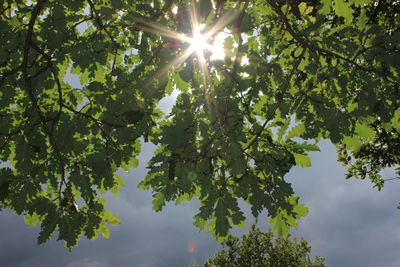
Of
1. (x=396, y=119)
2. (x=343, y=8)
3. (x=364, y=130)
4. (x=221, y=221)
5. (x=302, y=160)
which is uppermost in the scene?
(x=343, y=8)

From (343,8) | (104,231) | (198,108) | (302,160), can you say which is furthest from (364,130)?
(104,231)

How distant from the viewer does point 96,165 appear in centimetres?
370

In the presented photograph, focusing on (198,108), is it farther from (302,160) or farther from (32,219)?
(32,219)

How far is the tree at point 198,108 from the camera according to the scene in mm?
3061

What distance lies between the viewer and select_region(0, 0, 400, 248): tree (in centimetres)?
306

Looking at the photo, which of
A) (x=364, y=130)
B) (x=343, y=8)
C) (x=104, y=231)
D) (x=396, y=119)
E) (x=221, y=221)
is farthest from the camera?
(x=104, y=231)

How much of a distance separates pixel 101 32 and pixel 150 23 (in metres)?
1.25

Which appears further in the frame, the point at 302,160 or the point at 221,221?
the point at 302,160

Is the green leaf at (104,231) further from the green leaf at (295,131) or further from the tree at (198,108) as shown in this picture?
the green leaf at (295,131)

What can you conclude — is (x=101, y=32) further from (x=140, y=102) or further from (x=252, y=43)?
(x=252, y=43)

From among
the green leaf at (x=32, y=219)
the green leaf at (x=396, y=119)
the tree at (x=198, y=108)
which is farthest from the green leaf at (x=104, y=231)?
the green leaf at (x=396, y=119)

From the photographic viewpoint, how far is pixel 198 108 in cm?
313

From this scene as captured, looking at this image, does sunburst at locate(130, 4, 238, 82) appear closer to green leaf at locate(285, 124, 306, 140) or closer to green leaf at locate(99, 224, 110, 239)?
green leaf at locate(285, 124, 306, 140)

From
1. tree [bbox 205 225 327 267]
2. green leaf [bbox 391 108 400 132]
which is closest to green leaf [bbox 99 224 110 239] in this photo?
green leaf [bbox 391 108 400 132]
